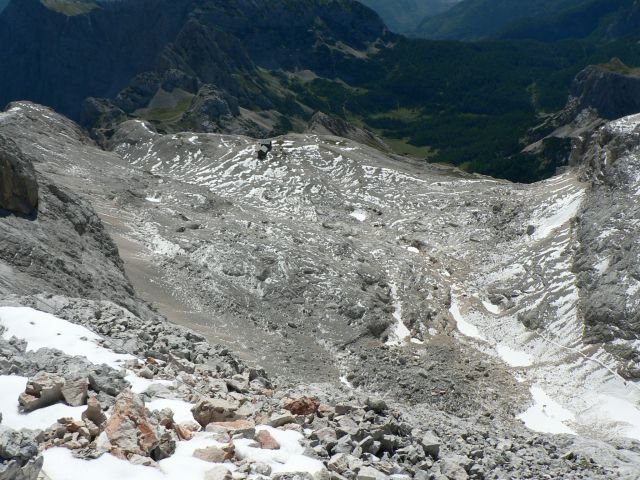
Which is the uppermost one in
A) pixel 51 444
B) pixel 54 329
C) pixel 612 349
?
pixel 51 444

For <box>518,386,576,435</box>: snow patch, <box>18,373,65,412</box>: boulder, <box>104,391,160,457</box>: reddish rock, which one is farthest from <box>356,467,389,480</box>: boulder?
<box>518,386,576,435</box>: snow patch

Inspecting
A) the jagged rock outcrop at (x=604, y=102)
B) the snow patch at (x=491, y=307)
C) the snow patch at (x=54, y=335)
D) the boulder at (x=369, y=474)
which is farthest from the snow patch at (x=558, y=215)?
the jagged rock outcrop at (x=604, y=102)

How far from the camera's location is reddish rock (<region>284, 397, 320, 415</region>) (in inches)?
758

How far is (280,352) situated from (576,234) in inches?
1366

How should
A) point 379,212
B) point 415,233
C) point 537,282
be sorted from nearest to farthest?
1. point 537,282
2. point 415,233
3. point 379,212

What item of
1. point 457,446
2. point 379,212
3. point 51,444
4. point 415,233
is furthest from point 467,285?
point 51,444

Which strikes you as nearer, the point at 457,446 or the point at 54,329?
the point at 457,446

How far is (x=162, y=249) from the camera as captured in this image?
193ft

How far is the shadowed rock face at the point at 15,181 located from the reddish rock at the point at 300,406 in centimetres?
2579

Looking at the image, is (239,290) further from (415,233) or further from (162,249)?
(415,233)

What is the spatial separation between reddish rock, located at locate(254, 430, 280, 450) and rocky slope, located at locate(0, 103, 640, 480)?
0.16 ft

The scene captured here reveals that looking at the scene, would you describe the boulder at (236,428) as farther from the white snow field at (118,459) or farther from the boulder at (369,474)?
the boulder at (369,474)

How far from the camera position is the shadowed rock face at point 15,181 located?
38.0m

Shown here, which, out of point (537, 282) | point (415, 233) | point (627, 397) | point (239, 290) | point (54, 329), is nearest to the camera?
point (54, 329)
